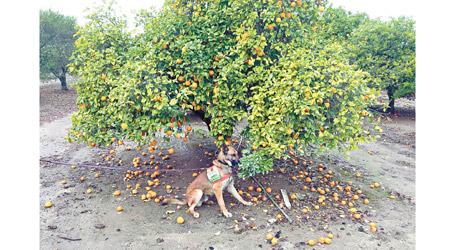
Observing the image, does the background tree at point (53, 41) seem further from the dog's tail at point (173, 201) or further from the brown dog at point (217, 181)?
the brown dog at point (217, 181)

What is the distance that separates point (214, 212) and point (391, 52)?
38.9 ft

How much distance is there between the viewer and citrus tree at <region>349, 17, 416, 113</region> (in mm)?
11656

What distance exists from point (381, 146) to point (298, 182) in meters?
5.33

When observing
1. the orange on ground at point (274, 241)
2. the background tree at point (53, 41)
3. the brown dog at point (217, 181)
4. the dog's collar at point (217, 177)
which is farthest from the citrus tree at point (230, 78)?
the background tree at point (53, 41)

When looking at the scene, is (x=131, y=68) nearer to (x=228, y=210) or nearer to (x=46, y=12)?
(x=228, y=210)

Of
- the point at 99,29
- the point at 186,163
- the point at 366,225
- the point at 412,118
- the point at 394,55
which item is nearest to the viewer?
the point at 366,225

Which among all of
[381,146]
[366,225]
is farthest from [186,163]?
[381,146]

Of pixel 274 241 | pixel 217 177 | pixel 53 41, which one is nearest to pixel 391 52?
pixel 217 177

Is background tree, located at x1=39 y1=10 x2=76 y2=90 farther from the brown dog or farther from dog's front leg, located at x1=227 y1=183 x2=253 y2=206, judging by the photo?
dog's front leg, located at x1=227 y1=183 x2=253 y2=206

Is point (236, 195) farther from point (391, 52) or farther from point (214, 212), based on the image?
point (391, 52)

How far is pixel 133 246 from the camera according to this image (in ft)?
13.4

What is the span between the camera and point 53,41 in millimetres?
17000

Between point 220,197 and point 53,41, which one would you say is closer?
point 220,197

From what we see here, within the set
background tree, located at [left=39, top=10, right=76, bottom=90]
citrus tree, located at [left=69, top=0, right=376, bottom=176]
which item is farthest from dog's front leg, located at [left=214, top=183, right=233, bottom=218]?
background tree, located at [left=39, top=10, right=76, bottom=90]
